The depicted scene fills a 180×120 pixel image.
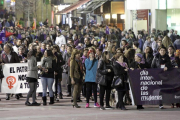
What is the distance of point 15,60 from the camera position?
17.9m

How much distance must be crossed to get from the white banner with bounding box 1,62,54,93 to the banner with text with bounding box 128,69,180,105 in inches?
159

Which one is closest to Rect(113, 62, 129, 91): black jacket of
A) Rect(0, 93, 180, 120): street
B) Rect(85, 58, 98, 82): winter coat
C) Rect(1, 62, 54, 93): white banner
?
Rect(0, 93, 180, 120): street

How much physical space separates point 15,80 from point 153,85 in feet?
16.6

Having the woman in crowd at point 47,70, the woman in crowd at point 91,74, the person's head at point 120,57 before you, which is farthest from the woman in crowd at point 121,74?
the woman in crowd at point 47,70

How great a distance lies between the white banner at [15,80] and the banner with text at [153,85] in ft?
13.3

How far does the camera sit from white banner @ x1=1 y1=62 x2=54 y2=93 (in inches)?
688

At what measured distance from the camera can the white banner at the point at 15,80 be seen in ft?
57.4

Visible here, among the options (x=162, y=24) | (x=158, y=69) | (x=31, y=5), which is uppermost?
(x=31, y=5)

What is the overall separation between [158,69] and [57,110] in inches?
119

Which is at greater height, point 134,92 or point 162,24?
point 162,24

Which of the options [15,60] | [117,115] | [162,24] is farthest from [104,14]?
[117,115]

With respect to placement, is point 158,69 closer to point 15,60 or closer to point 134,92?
point 134,92

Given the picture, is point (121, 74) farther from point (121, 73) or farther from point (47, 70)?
point (47, 70)

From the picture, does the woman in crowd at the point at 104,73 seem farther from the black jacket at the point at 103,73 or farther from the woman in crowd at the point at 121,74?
the woman in crowd at the point at 121,74
